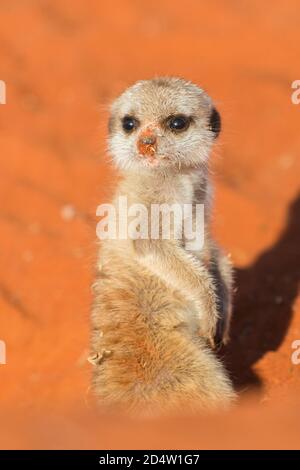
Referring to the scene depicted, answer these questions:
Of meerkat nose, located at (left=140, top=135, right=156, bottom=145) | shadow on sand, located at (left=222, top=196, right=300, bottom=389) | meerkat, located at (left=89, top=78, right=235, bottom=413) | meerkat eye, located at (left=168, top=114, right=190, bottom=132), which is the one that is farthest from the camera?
shadow on sand, located at (left=222, top=196, right=300, bottom=389)

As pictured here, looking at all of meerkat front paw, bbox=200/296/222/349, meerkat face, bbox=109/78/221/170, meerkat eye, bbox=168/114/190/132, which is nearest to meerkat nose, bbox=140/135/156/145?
meerkat face, bbox=109/78/221/170

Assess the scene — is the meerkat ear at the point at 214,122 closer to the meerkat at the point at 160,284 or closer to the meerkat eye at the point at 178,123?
the meerkat at the point at 160,284

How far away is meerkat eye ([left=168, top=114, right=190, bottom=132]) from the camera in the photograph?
11.1 feet

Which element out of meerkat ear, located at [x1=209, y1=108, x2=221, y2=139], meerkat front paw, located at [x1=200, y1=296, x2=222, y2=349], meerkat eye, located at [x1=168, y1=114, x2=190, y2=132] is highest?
meerkat ear, located at [x1=209, y1=108, x2=221, y2=139]

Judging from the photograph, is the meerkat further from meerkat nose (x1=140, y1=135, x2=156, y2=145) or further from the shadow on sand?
the shadow on sand

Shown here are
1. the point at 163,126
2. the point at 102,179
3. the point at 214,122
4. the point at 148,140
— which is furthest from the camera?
the point at 102,179

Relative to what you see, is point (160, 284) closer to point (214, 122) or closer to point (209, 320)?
point (209, 320)

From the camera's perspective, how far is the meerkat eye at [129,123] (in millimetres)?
3432

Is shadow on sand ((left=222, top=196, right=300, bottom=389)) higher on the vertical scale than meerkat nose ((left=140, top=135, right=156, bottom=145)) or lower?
lower

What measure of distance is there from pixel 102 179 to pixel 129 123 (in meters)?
2.31

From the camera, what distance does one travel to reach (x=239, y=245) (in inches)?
198

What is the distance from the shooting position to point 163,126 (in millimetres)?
3363

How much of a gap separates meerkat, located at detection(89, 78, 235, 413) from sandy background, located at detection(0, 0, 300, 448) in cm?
23

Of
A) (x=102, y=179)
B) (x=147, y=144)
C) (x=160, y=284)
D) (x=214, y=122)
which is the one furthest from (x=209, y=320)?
(x=102, y=179)
